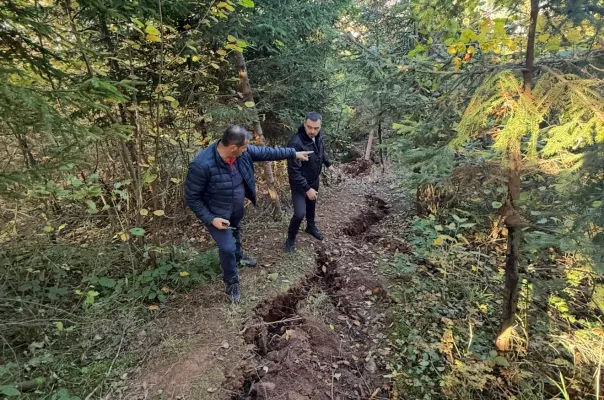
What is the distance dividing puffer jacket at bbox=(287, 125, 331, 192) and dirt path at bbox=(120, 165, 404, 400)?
132cm

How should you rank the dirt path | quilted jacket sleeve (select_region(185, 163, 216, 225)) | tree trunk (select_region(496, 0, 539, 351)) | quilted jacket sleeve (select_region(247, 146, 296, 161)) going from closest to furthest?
tree trunk (select_region(496, 0, 539, 351)) → the dirt path → quilted jacket sleeve (select_region(185, 163, 216, 225)) → quilted jacket sleeve (select_region(247, 146, 296, 161))

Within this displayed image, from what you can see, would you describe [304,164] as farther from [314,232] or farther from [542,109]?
[542,109]

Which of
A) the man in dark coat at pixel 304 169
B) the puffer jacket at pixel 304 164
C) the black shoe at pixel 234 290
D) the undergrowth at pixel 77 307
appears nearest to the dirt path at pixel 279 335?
the black shoe at pixel 234 290

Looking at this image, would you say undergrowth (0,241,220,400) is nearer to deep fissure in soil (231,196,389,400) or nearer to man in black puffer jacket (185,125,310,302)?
man in black puffer jacket (185,125,310,302)

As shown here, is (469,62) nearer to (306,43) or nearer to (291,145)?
(291,145)

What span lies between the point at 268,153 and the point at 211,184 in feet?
3.59

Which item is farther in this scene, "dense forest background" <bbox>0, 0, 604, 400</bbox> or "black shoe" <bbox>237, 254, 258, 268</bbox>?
"black shoe" <bbox>237, 254, 258, 268</bbox>

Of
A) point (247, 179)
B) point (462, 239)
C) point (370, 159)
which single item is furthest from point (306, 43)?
point (370, 159)

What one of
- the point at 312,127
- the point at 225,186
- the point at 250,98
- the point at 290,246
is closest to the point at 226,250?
the point at 225,186

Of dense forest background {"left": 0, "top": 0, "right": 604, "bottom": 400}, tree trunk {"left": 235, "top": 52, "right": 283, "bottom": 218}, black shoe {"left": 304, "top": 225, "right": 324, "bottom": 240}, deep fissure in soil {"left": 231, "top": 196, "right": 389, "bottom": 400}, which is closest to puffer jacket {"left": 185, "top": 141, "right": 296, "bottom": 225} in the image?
dense forest background {"left": 0, "top": 0, "right": 604, "bottom": 400}

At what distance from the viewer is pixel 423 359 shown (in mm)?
Result: 4242

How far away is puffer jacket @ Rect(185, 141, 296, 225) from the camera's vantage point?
407 centimetres

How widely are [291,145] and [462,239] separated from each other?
388 cm

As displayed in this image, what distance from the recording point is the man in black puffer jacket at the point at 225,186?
13.3 feet
